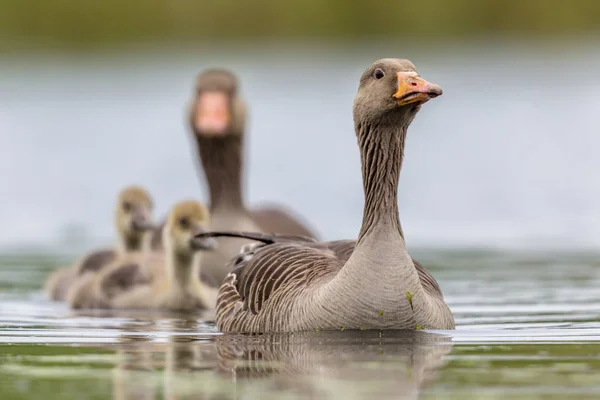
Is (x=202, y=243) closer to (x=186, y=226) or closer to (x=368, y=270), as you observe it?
(x=186, y=226)

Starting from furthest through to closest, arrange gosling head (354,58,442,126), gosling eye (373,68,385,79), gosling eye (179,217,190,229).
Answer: gosling eye (179,217,190,229)
gosling eye (373,68,385,79)
gosling head (354,58,442,126)

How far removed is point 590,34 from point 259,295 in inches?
1389

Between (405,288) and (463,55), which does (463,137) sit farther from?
(405,288)

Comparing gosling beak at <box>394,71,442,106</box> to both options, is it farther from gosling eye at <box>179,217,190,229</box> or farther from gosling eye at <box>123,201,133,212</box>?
gosling eye at <box>123,201,133,212</box>

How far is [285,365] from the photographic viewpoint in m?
8.26

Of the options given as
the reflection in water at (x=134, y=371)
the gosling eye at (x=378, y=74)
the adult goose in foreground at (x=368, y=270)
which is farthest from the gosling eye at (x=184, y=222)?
the gosling eye at (x=378, y=74)

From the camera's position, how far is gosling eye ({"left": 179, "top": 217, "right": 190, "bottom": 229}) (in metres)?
13.9

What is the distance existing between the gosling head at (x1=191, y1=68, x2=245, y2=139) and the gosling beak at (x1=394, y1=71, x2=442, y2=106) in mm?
6485

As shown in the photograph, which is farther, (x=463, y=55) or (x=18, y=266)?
(x=463, y=55)

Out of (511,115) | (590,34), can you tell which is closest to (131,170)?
(511,115)

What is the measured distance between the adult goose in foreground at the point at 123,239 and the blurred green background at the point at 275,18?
25603 mm

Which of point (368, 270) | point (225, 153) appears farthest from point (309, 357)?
point (225, 153)

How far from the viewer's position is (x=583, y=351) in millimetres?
8867

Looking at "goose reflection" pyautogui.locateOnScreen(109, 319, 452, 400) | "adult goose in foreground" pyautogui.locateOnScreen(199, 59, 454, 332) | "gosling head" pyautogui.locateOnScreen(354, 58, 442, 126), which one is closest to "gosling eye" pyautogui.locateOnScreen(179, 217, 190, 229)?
"adult goose in foreground" pyautogui.locateOnScreen(199, 59, 454, 332)
